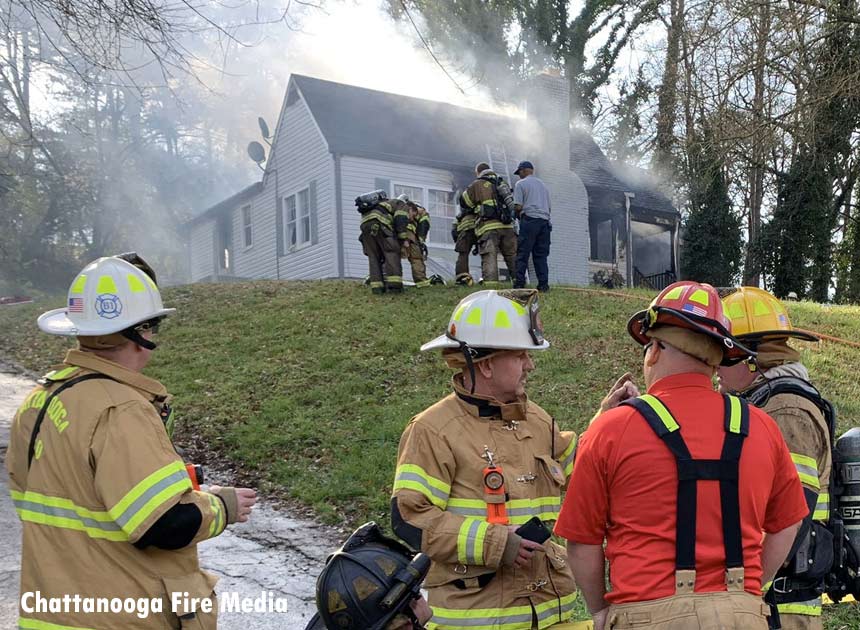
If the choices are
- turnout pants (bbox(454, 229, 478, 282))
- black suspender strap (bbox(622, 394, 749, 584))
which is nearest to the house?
turnout pants (bbox(454, 229, 478, 282))

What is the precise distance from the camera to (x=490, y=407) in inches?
114

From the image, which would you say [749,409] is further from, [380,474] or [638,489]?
[380,474]

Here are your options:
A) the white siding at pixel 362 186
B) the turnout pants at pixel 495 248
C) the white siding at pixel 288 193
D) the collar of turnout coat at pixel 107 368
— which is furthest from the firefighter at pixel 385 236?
the collar of turnout coat at pixel 107 368

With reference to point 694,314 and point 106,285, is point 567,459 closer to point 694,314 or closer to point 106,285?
point 694,314

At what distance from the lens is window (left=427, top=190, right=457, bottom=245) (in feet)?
66.5

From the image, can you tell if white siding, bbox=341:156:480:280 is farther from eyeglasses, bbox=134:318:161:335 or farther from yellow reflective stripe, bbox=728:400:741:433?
yellow reflective stripe, bbox=728:400:741:433

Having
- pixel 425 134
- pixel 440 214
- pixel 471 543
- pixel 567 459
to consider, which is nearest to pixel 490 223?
pixel 440 214

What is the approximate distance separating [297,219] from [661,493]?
19752 mm

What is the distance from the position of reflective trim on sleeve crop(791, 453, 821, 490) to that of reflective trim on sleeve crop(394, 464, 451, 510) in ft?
3.85

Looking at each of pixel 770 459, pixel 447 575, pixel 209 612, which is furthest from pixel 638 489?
pixel 209 612

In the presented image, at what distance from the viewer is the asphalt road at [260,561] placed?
450cm

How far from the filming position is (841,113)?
48.6 feet

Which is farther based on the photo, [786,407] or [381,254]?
[381,254]

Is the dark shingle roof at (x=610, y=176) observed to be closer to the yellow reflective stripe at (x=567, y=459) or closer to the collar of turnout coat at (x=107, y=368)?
the yellow reflective stripe at (x=567, y=459)
